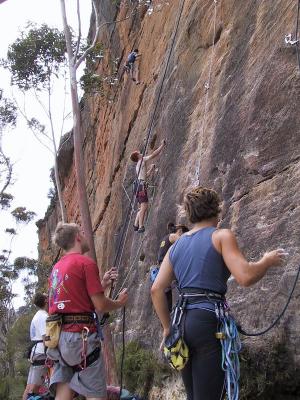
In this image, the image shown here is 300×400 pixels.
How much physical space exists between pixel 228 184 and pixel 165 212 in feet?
8.87

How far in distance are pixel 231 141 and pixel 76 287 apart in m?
3.80

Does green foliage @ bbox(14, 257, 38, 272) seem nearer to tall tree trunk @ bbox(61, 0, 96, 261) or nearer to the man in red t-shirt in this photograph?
tall tree trunk @ bbox(61, 0, 96, 261)

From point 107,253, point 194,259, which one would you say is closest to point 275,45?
point 194,259

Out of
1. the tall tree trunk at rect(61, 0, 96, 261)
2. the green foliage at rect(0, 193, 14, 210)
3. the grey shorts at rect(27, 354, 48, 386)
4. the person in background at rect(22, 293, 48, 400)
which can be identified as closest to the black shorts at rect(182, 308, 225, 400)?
the person in background at rect(22, 293, 48, 400)

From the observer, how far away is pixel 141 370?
7105 mm

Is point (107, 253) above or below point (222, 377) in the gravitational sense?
above

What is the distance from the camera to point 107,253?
15.7 metres

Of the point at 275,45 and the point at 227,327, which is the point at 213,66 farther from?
the point at 227,327

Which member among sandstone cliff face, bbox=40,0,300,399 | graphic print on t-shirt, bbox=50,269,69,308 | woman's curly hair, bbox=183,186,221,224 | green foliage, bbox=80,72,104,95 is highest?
green foliage, bbox=80,72,104,95

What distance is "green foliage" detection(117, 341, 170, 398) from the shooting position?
6713 mm

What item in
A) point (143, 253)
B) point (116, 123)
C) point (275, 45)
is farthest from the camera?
point (116, 123)

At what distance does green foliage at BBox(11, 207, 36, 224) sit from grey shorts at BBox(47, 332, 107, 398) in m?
31.1

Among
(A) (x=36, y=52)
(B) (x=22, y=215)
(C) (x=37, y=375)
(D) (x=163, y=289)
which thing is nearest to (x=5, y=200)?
(B) (x=22, y=215)

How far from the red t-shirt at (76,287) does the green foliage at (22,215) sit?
31.1m
